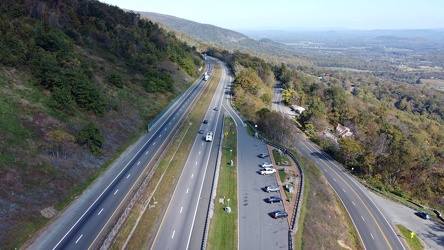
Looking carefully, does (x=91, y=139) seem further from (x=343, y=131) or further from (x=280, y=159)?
(x=343, y=131)

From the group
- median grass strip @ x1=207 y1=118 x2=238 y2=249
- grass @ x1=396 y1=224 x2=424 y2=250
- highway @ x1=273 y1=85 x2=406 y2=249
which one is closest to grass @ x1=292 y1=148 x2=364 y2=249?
highway @ x1=273 y1=85 x2=406 y2=249

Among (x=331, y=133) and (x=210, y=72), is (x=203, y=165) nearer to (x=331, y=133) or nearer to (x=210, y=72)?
(x=331, y=133)

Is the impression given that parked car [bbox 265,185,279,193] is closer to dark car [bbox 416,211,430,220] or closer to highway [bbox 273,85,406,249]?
highway [bbox 273,85,406,249]

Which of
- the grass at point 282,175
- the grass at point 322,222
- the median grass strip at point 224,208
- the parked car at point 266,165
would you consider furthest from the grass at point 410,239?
the median grass strip at point 224,208

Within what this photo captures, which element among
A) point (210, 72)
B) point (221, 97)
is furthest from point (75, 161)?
point (210, 72)

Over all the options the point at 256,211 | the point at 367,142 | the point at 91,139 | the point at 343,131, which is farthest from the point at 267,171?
the point at 343,131
